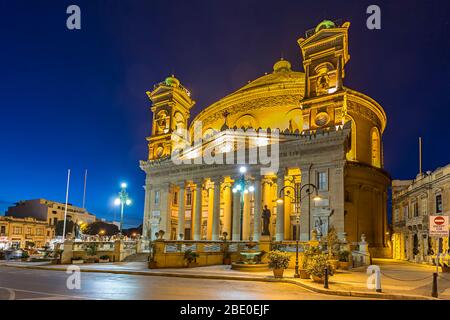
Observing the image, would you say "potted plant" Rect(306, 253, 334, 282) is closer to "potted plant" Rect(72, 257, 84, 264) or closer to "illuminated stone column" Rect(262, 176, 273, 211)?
"potted plant" Rect(72, 257, 84, 264)

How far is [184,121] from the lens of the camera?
63000 millimetres

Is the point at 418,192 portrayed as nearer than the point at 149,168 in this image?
Yes

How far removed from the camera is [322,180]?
1583 inches

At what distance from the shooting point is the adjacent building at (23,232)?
76562 millimetres

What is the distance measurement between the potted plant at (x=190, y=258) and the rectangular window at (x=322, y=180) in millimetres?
→ 15264

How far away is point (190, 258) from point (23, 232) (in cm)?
6297

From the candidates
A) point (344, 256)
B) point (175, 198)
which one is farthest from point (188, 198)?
point (344, 256)

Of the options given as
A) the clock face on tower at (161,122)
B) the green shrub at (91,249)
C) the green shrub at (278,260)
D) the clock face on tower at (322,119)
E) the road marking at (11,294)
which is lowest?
the green shrub at (91,249)

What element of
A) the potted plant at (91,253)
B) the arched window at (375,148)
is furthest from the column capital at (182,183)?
the arched window at (375,148)

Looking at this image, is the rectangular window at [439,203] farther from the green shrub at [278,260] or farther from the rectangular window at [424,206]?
the green shrub at [278,260]
